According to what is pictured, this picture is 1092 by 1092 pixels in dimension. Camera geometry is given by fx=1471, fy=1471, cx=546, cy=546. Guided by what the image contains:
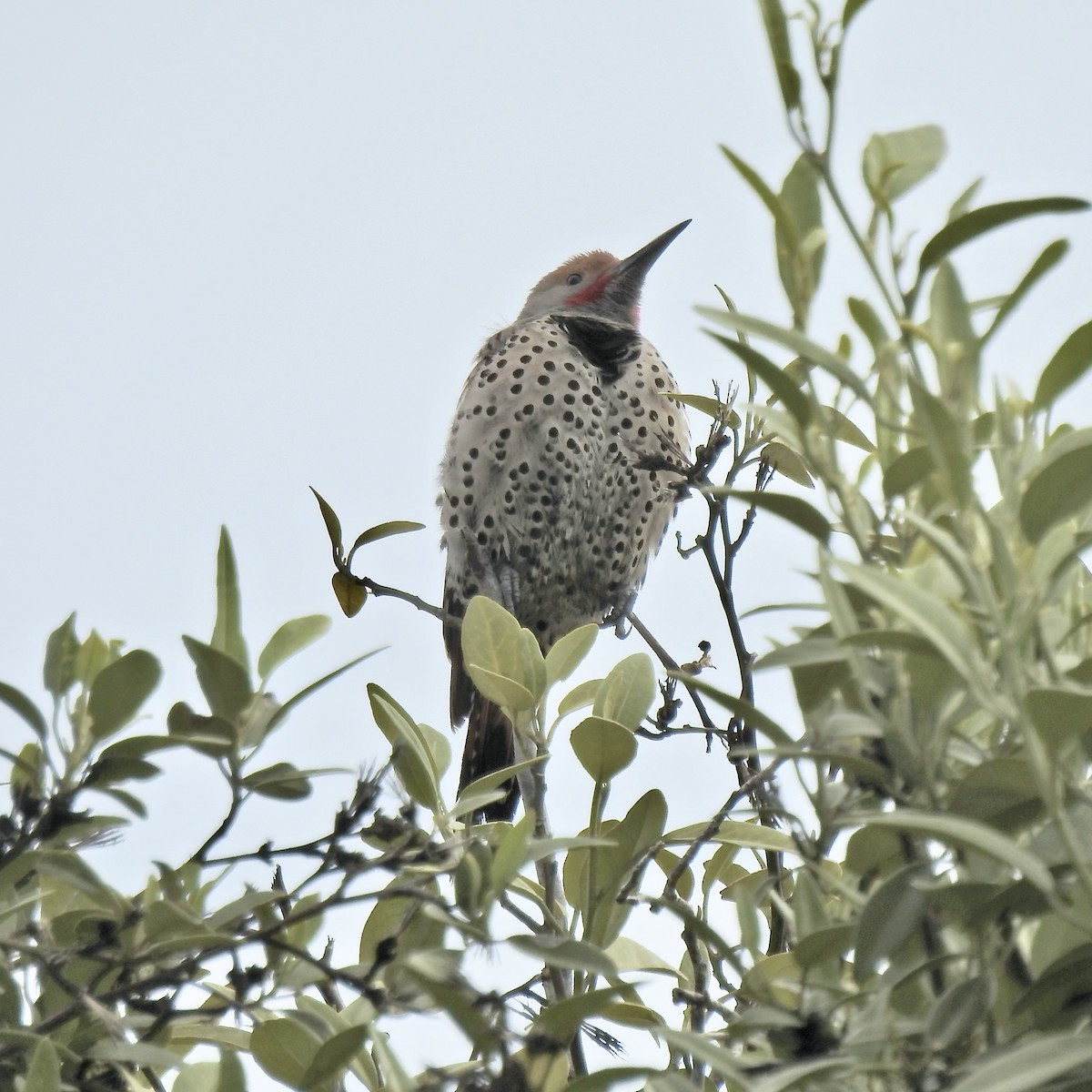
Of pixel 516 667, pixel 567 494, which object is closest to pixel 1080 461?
pixel 516 667

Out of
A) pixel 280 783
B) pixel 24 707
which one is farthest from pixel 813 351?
pixel 24 707

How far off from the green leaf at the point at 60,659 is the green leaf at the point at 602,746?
1.78 ft

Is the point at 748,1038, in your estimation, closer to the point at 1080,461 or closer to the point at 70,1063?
the point at 1080,461

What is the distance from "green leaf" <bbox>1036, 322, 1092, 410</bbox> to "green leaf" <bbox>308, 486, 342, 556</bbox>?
1.55 meters

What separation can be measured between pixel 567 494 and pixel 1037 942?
4289mm

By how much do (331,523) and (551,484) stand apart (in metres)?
2.70

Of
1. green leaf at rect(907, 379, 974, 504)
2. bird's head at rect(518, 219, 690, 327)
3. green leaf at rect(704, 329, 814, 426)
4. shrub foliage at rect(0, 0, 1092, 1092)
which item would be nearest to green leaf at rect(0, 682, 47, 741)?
shrub foliage at rect(0, 0, 1092, 1092)

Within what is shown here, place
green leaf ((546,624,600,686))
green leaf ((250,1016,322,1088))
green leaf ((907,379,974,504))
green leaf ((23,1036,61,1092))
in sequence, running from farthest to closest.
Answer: green leaf ((546,624,600,686)) → green leaf ((250,1016,322,1088)) → green leaf ((23,1036,61,1092)) → green leaf ((907,379,974,504))

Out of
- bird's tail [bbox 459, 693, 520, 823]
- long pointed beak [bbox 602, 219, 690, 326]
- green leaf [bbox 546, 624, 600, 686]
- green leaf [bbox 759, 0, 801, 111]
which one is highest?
long pointed beak [bbox 602, 219, 690, 326]

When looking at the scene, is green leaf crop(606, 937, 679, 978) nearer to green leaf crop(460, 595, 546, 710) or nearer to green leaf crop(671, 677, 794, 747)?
green leaf crop(460, 595, 546, 710)

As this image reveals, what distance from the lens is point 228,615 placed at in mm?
1455

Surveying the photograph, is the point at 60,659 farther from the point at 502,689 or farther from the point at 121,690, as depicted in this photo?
the point at 502,689

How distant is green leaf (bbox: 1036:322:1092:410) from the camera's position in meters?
0.97

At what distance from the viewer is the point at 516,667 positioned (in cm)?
177
